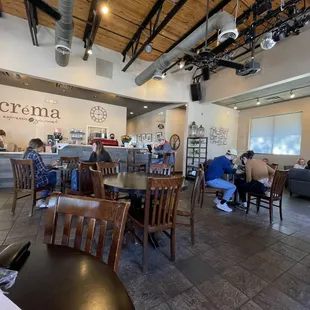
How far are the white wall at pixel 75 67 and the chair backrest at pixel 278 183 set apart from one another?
4.99 metres

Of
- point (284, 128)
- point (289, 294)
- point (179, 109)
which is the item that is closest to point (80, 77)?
point (179, 109)

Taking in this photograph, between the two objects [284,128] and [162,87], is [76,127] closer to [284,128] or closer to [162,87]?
[162,87]

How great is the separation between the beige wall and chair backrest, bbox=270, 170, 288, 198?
5.01 metres

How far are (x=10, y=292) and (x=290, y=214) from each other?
454cm

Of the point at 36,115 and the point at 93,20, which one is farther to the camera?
the point at 36,115

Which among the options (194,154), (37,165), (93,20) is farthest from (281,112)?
(37,165)

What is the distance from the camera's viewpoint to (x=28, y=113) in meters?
7.20

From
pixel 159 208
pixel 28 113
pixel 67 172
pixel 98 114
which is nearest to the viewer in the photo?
pixel 159 208

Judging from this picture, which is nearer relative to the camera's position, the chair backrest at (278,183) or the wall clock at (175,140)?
the chair backrest at (278,183)

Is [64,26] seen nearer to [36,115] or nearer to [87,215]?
[87,215]

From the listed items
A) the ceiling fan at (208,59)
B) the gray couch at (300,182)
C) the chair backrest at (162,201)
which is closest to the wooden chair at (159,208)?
the chair backrest at (162,201)

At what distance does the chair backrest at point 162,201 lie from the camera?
1.77 meters

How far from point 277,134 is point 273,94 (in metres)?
1.96

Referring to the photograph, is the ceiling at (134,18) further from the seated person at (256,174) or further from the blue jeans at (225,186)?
the blue jeans at (225,186)
